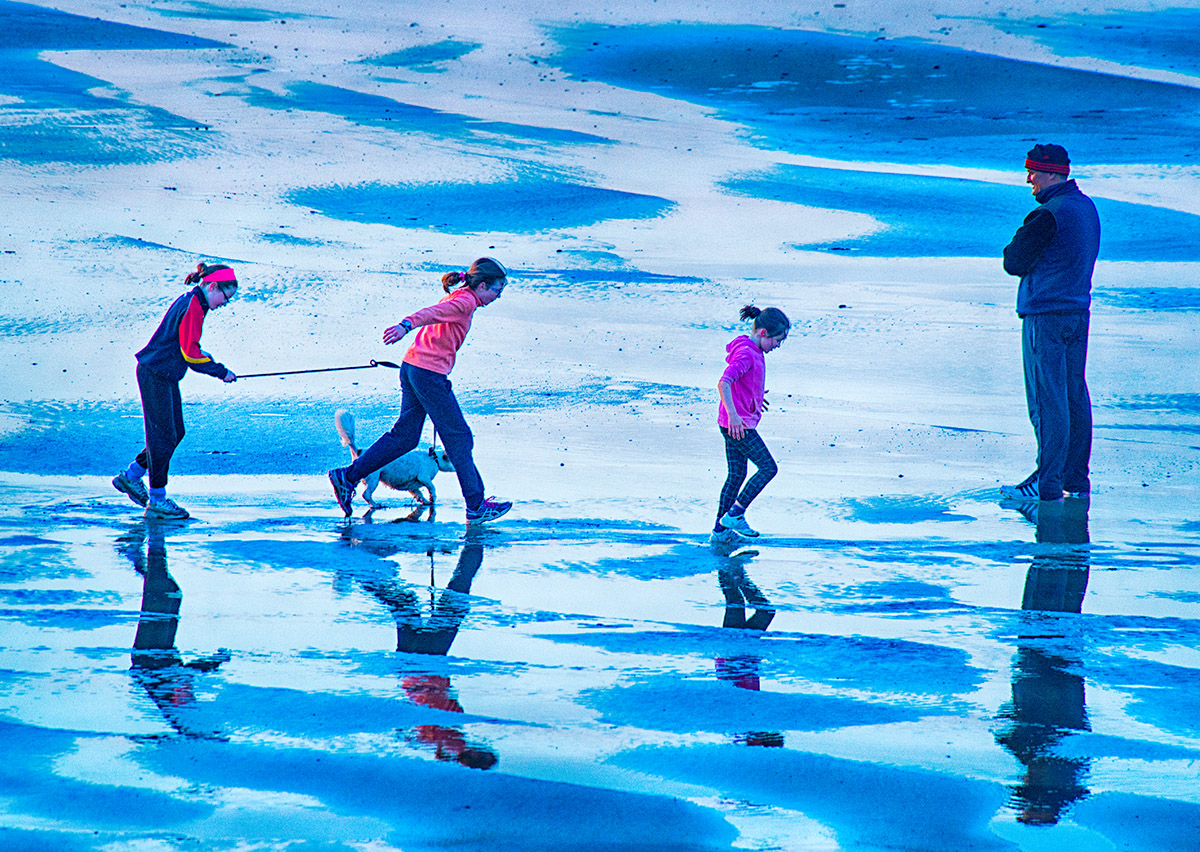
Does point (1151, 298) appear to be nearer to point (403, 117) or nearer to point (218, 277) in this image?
point (218, 277)

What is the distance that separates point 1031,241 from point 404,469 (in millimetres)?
3691

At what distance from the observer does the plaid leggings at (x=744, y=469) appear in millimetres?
6371

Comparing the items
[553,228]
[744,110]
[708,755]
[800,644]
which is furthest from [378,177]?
[708,755]

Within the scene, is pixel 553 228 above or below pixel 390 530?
above

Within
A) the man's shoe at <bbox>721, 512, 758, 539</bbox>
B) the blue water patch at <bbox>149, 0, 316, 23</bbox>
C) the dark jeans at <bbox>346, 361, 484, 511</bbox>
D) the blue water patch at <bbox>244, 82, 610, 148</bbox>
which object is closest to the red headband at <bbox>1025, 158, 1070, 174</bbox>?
the man's shoe at <bbox>721, 512, 758, 539</bbox>

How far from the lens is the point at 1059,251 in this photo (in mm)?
7145

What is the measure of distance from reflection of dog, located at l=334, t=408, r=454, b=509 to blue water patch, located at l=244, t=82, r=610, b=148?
9220 millimetres

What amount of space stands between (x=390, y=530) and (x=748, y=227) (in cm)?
769

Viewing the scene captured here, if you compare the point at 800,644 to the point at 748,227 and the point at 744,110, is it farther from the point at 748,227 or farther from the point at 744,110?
the point at 744,110

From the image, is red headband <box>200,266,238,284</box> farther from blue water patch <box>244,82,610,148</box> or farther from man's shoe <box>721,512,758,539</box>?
blue water patch <box>244,82,610,148</box>

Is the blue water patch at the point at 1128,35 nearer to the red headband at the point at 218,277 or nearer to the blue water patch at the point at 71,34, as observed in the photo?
the blue water patch at the point at 71,34

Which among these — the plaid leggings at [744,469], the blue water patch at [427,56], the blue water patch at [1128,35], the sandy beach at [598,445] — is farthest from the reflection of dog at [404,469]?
the blue water patch at [1128,35]

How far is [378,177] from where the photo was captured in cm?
1425

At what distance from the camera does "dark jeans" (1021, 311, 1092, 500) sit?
707 cm
